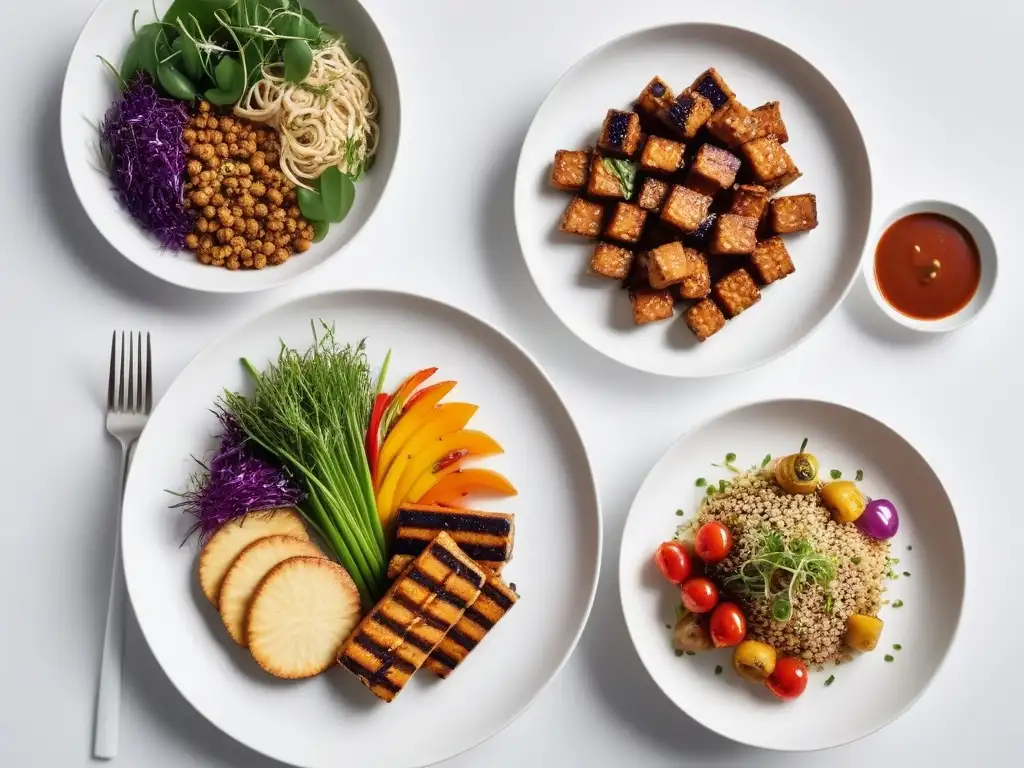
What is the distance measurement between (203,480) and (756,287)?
231 centimetres

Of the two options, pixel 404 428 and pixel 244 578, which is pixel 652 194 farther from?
pixel 244 578

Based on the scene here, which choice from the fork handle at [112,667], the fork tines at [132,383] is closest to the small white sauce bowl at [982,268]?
the fork tines at [132,383]

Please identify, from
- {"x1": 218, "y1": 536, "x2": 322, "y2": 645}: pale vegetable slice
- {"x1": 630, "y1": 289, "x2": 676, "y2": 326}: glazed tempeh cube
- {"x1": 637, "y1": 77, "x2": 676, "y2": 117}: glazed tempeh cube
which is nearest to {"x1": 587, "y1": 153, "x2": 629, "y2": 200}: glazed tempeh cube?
{"x1": 637, "y1": 77, "x2": 676, "y2": 117}: glazed tempeh cube

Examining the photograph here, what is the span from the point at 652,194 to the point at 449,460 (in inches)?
52.8

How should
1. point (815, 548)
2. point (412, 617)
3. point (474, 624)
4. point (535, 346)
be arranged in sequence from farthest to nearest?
point (535, 346)
point (815, 548)
point (474, 624)
point (412, 617)

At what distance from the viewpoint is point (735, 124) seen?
337 cm

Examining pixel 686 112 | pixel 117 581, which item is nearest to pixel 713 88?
pixel 686 112

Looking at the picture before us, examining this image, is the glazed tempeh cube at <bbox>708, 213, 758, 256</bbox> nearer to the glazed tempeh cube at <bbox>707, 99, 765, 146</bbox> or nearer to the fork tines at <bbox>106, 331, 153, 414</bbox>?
the glazed tempeh cube at <bbox>707, 99, 765, 146</bbox>

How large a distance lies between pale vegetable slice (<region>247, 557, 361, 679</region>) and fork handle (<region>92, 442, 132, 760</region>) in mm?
629

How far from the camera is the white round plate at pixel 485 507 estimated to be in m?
3.27

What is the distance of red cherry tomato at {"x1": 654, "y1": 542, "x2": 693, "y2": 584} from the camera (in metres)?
3.35

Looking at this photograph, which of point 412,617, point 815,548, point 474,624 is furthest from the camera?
point 815,548

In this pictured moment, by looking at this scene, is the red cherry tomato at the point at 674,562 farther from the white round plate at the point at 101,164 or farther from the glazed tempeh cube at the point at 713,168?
the white round plate at the point at 101,164

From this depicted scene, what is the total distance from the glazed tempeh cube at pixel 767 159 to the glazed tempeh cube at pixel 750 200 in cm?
6
